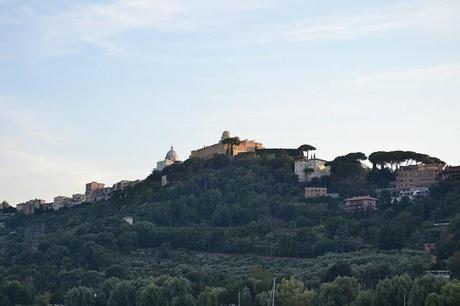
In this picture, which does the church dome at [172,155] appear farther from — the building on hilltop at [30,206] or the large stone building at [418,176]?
the large stone building at [418,176]

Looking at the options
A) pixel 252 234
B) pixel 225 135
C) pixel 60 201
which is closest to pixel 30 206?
pixel 60 201

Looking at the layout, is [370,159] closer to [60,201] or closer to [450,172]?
[450,172]

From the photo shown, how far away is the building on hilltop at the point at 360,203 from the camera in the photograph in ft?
254

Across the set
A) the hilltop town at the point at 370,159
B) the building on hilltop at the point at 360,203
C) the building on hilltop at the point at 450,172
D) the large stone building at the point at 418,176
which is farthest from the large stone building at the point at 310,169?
the building on hilltop at the point at 450,172

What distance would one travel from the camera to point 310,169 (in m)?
88.9

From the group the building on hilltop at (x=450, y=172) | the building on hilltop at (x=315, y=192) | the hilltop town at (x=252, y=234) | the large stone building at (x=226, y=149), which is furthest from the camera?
the large stone building at (x=226, y=149)

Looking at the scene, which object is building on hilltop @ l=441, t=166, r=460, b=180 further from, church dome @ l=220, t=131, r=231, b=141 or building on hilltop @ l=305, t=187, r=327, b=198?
church dome @ l=220, t=131, r=231, b=141

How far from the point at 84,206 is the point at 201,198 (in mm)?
17906

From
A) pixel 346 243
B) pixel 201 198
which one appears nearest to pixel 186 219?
pixel 201 198

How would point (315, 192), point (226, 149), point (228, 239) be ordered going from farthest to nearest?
point (226, 149) → point (315, 192) → point (228, 239)

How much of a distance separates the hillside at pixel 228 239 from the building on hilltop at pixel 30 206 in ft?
49.8

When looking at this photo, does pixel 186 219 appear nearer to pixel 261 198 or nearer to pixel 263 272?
pixel 261 198

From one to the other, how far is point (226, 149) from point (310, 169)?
37.5ft

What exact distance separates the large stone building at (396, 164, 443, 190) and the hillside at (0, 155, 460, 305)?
2405mm
